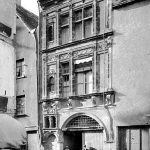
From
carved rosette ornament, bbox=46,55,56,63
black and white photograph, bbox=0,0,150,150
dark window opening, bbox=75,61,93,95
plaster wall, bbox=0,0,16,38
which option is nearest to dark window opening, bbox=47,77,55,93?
black and white photograph, bbox=0,0,150,150

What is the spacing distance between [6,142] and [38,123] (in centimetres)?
430

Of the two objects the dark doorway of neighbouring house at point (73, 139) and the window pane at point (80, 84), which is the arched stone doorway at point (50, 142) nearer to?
the dark doorway of neighbouring house at point (73, 139)

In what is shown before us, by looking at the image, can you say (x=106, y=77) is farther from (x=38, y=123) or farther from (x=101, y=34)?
(x=38, y=123)

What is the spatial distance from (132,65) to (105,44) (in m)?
1.87

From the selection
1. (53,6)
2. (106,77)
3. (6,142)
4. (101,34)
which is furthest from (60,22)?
(6,142)

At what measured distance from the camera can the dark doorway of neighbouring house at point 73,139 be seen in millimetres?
17172

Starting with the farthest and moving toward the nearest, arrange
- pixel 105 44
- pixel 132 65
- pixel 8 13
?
pixel 8 13
pixel 105 44
pixel 132 65

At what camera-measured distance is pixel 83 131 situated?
16.3 meters

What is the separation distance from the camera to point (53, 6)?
18.4 metres

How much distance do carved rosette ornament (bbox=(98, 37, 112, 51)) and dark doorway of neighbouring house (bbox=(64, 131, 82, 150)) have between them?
185 inches

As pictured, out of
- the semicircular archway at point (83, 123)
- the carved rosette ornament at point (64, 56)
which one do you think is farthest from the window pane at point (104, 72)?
the carved rosette ornament at point (64, 56)

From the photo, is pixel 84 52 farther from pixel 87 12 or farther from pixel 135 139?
pixel 135 139

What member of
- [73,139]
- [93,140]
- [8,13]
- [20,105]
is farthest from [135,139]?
[8,13]

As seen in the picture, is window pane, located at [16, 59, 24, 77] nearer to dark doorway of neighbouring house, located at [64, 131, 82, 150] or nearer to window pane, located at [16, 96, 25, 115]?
window pane, located at [16, 96, 25, 115]
